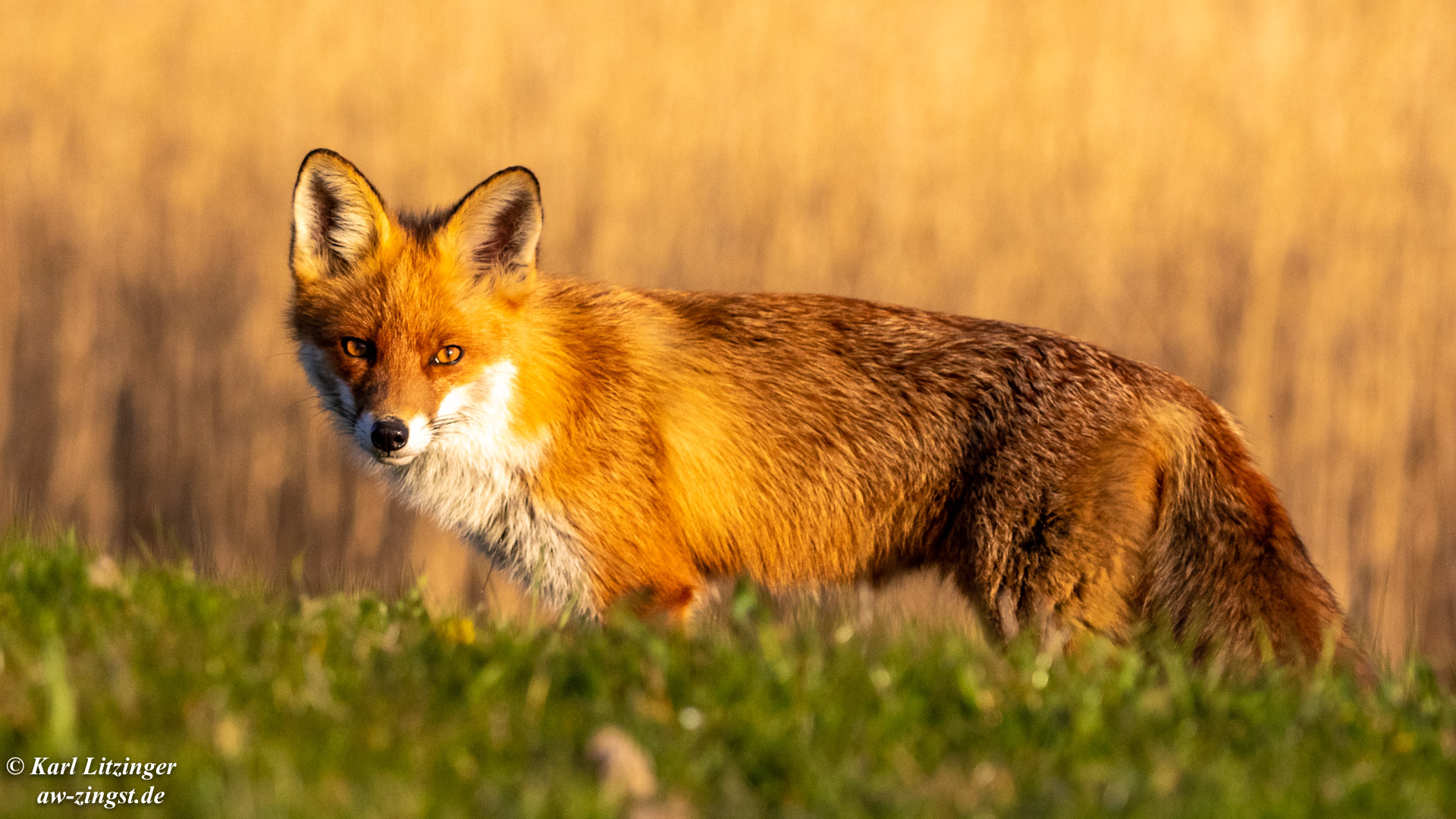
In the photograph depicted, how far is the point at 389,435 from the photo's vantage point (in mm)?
3740

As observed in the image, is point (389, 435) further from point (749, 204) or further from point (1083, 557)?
point (749, 204)

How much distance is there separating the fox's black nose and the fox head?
88mm

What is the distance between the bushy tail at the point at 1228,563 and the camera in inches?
145

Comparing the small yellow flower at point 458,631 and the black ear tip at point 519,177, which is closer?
the small yellow flower at point 458,631

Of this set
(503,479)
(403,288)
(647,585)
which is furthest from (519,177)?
(647,585)

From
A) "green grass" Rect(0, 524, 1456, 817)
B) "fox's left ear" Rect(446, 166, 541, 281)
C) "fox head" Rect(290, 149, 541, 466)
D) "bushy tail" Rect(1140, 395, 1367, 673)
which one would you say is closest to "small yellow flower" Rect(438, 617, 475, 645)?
"green grass" Rect(0, 524, 1456, 817)

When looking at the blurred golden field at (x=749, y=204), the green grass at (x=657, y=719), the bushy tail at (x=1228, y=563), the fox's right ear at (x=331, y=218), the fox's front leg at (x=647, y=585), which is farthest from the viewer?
the blurred golden field at (x=749, y=204)

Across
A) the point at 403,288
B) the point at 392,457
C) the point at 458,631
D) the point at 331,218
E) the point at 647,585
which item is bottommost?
the point at 647,585

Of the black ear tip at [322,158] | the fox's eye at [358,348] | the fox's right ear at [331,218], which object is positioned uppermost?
the black ear tip at [322,158]

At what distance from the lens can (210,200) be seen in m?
6.61

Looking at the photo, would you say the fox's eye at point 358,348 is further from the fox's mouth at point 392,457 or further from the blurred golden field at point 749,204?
the blurred golden field at point 749,204

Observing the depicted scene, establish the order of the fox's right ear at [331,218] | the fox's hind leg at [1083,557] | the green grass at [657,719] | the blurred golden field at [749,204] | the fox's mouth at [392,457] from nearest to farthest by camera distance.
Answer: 1. the green grass at [657,719]
2. the fox's mouth at [392,457]
3. the fox's hind leg at [1083,557]
4. the fox's right ear at [331,218]
5. the blurred golden field at [749,204]

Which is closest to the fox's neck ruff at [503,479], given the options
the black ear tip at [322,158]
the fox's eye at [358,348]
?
the fox's eye at [358,348]

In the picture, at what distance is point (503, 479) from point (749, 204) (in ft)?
9.31
